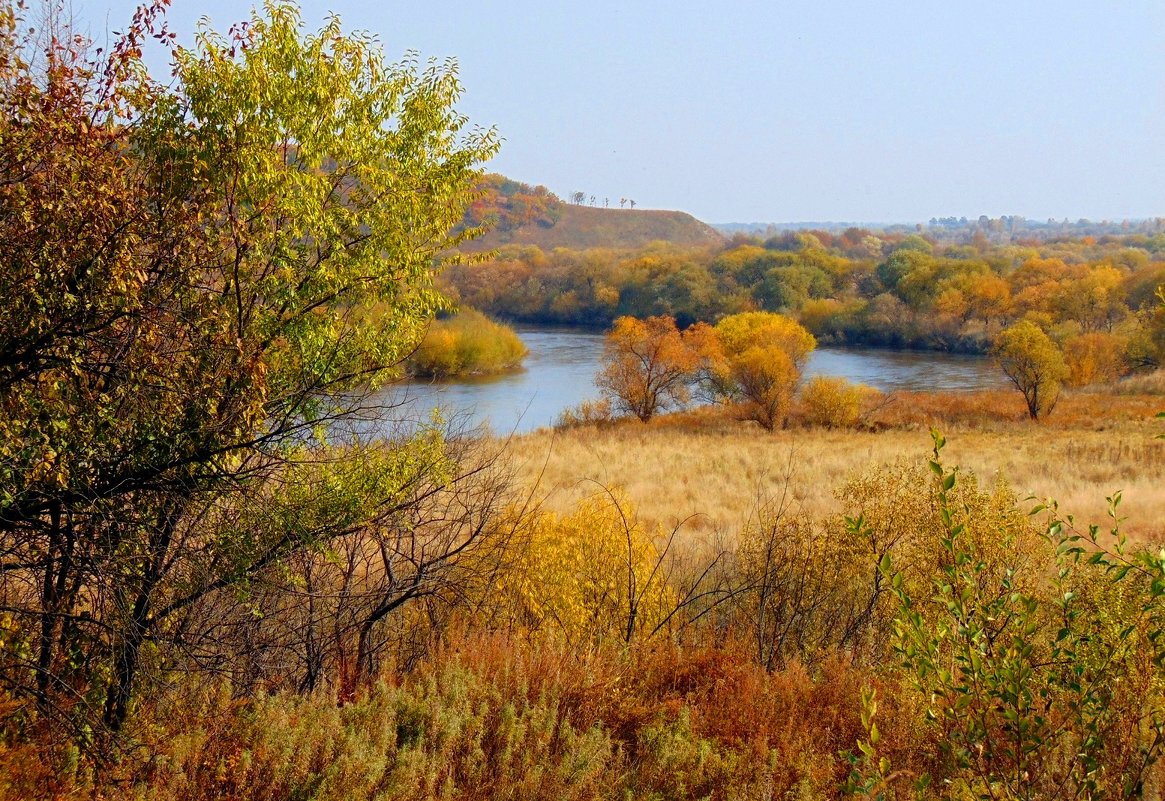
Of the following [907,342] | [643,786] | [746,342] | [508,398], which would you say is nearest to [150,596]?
[643,786]

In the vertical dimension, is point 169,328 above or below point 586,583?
above

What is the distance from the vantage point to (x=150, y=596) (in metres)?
5.78

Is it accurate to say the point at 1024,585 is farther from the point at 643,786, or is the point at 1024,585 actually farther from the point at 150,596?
the point at 150,596

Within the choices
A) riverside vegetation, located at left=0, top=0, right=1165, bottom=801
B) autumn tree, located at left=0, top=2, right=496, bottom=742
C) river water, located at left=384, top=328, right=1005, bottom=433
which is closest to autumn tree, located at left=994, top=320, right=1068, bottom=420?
river water, located at left=384, top=328, right=1005, bottom=433

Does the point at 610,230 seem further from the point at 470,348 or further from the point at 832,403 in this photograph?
the point at 832,403

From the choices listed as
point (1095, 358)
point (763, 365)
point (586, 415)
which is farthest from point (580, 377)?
point (1095, 358)

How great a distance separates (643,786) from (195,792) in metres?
2.45

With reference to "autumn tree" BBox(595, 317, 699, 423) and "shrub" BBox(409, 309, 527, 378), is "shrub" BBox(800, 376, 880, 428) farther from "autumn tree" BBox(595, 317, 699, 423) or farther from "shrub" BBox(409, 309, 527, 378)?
"shrub" BBox(409, 309, 527, 378)

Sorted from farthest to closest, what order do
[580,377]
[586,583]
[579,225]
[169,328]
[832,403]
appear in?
[579,225], [580,377], [832,403], [586,583], [169,328]

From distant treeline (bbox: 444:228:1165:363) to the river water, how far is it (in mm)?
4332

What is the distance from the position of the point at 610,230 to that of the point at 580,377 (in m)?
140

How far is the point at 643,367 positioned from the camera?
3894 cm

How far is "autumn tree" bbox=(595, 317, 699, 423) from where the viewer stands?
38562 millimetres

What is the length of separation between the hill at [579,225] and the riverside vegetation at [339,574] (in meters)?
139
